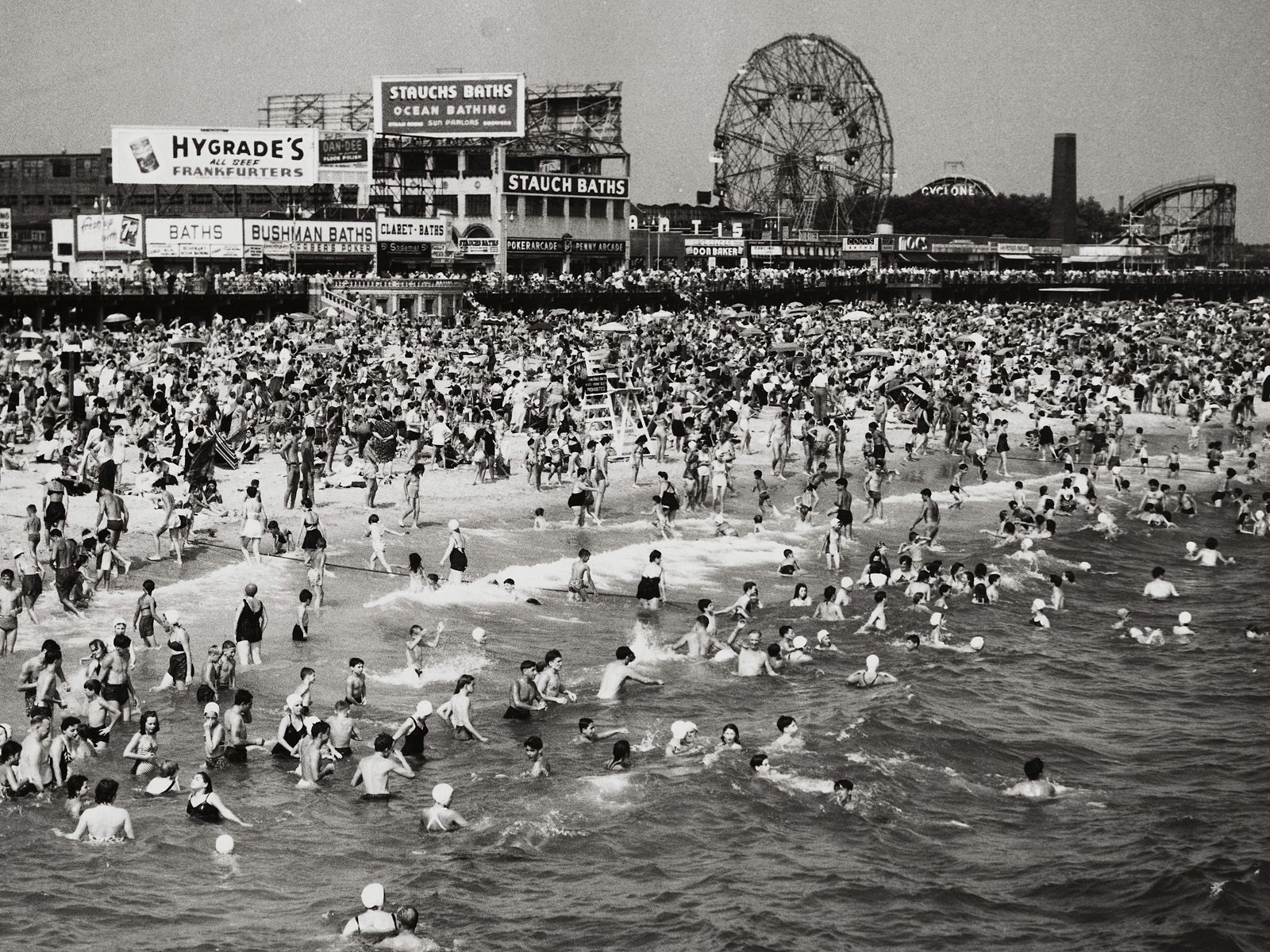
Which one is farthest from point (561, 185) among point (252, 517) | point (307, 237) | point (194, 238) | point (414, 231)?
point (252, 517)

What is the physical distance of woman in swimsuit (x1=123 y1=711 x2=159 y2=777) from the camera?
13164 millimetres

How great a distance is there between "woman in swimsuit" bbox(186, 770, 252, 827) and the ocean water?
13cm

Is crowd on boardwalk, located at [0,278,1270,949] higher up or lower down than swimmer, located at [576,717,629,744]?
higher up

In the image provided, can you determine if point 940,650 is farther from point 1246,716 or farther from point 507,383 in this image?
point 507,383

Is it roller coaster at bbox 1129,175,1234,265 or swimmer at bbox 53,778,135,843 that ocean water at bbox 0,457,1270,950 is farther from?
roller coaster at bbox 1129,175,1234,265

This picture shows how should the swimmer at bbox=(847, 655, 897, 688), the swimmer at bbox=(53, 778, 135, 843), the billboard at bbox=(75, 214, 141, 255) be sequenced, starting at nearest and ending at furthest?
the swimmer at bbox=(53, 778, 135, 843) < the swimmer at bbox=(847, 655, 897, 688) < the billboard at bbox=(75, 214, 141, 255)

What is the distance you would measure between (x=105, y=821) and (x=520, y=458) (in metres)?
17.8

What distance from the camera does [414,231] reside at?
66.0 meters

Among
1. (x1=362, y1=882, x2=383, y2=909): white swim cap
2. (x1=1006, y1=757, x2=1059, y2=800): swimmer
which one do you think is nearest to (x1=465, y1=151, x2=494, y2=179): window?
(x1=1006, y1=757, x2=1059, y2=800): swimmer

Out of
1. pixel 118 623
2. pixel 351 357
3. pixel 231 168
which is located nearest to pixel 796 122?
pixel 231 168

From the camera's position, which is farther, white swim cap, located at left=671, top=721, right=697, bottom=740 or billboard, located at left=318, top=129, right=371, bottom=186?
billboard, located at left=318, top=129, right=371, bottom=186

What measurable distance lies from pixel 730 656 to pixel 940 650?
11.4ft

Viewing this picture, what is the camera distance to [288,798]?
13.0 m

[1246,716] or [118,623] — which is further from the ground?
[118,623]
